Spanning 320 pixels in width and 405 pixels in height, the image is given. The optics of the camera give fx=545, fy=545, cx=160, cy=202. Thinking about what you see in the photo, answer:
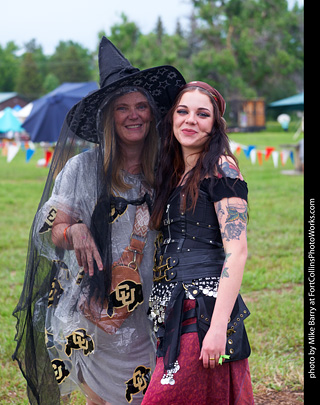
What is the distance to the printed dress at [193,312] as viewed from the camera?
219 cm

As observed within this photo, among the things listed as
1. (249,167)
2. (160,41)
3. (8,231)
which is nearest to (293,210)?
(8,231)

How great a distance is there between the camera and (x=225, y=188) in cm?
224

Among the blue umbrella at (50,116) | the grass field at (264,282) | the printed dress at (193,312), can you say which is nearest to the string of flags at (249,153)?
the blue umbrella at (50,116)

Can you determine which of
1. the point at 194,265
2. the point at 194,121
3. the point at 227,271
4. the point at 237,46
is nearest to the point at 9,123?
the point at 194,121

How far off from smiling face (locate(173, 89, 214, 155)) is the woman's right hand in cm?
63

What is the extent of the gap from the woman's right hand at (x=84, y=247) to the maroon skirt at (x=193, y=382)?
54 centimetres

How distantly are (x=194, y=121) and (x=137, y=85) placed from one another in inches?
19.0

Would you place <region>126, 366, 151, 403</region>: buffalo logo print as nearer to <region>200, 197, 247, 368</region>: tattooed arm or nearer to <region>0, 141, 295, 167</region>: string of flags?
<region>200, 197, 247, 368</region>: tattooed arm

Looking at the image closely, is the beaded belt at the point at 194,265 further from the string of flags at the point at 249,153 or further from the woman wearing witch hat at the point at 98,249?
the string of flags at the point at 249,153

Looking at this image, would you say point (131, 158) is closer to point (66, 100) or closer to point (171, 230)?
point (171, 230)

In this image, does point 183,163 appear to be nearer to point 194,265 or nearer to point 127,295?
point 194,265

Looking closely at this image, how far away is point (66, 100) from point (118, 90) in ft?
40.3

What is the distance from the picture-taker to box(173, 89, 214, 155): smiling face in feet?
7.74

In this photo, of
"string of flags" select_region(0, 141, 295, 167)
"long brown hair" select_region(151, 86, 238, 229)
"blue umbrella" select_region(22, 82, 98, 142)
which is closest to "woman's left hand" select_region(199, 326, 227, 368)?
"long brown hair" select_region(151, 86, 238, 229)
